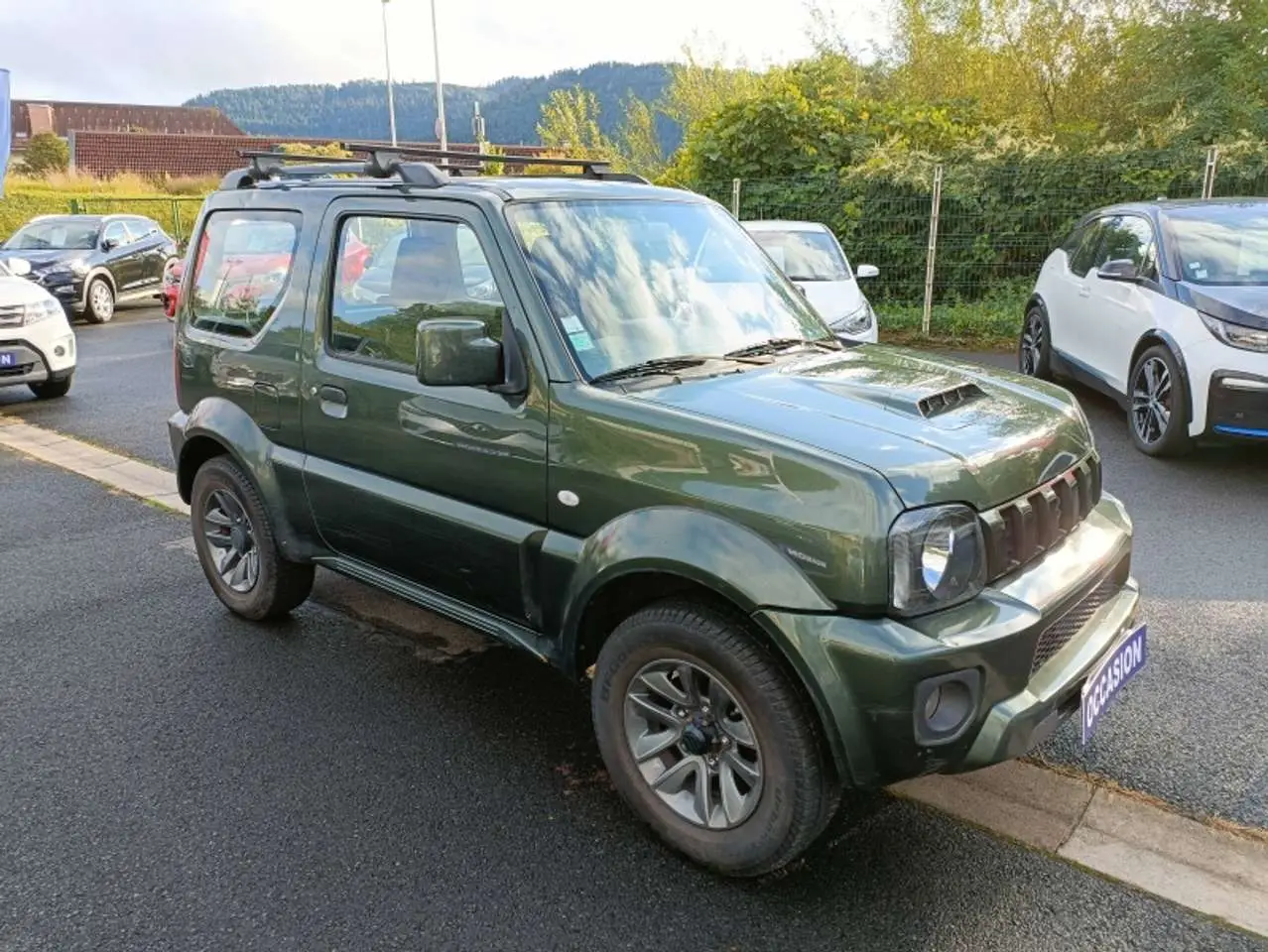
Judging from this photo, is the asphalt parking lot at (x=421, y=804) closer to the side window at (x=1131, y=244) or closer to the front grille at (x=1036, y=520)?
the front grille at (x=1036, y=520)

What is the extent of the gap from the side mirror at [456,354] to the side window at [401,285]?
20cm

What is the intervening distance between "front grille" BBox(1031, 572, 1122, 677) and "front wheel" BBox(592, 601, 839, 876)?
0.65 m

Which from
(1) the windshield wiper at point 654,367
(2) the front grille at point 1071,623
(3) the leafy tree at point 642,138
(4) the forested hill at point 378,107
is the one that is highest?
(4) the forested hill at point 378,107

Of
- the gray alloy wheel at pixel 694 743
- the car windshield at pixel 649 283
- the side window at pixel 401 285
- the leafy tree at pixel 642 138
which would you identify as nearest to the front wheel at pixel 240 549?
the side window at pixel 401 285

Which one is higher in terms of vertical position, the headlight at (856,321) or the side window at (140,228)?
the side window at (140,228)

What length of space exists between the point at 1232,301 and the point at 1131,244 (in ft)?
4.53

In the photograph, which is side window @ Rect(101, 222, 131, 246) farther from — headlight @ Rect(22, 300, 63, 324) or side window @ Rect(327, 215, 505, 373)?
side window @ Rect(327, 215, 505, 373)

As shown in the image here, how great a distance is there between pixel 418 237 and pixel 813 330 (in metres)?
1.47

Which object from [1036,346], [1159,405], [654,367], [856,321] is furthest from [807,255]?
[654,367]

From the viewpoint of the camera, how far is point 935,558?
8.30 feet

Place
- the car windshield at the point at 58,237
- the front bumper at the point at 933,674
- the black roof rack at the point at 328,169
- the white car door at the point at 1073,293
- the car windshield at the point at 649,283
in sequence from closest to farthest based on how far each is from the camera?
the front bumper at the point at 933,674, the car windshield at the point at 649,283, the black roof rack at the point at 328,169, the white car door at the point at 1073,293, the car windshield at the point at 58,237

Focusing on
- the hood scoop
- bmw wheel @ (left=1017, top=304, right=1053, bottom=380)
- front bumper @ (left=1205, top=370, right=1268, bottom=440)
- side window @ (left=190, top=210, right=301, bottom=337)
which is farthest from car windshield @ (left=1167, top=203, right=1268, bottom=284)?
side window @ (left=190, top=210, right=301, bottom=337)

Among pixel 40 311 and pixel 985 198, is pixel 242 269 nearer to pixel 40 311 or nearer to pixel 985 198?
pixel 40 311

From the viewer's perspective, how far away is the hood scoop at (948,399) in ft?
9.66
